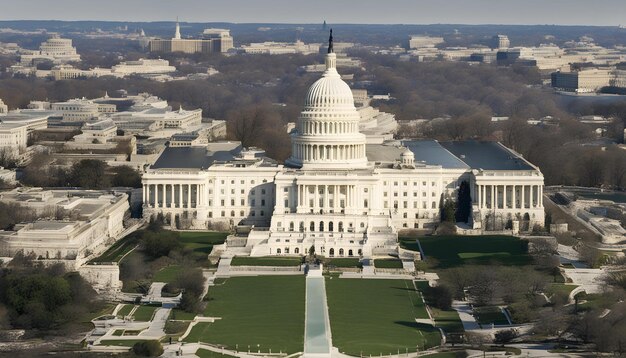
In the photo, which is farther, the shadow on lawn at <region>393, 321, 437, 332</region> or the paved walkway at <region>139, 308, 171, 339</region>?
the shadow on lawn at <region>393, 321, 437, 332</region>

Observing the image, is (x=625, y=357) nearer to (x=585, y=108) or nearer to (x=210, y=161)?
(x=210, y=161)

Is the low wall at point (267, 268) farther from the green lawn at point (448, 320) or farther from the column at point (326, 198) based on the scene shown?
the column at point (326, 198)

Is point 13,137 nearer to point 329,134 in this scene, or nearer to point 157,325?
point 329,134

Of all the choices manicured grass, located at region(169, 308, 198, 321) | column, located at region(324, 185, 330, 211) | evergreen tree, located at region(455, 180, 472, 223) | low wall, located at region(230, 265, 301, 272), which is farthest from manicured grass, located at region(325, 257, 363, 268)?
manicured grass, located at region(169, 308, 198, 321)

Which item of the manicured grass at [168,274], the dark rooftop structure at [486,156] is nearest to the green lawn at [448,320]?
the manicured grass at [168,274]

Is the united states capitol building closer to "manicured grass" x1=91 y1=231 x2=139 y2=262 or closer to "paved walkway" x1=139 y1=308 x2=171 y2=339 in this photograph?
"manicured grass" x1=91 y1=231 x2=139 y2=262

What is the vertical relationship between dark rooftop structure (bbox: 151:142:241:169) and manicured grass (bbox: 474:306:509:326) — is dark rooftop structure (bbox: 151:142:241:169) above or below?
above

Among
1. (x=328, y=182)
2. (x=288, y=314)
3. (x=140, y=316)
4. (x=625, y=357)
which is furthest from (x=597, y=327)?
(x=328, y=182)

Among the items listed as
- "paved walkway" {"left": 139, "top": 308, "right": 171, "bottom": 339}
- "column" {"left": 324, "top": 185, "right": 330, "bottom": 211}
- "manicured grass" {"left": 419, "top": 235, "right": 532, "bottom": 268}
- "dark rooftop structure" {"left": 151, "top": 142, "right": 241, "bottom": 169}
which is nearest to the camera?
"paved walkway" {"left": 139, "top": 308, "right": 171, "bottom": 339}
